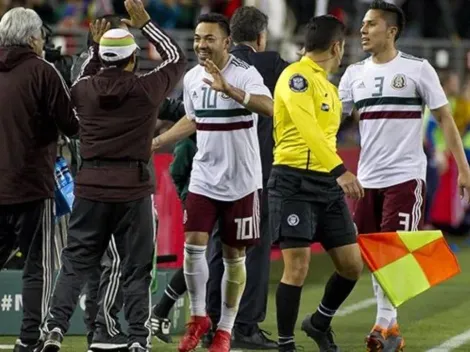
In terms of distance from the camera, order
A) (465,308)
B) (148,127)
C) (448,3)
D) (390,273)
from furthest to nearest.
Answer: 1. (448,3)
2. (465,308)
3. (390,273)
4. (148,127)

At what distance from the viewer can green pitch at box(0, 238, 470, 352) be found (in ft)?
34.0

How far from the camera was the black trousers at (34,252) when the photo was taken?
915 centimetres

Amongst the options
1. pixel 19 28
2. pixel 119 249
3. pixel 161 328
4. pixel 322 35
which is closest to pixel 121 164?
pixel 119 249

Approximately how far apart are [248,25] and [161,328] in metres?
2.09

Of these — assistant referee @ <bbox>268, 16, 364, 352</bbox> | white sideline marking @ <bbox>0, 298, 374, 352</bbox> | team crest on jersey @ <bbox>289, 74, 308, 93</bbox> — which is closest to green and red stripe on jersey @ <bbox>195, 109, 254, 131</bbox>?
assistant referee @ <bbox>268, 16, 364, 352</bbox>

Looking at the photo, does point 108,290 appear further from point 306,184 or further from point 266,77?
point 266,77

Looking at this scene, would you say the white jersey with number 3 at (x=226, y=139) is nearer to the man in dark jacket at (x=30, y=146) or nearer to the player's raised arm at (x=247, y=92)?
the player's raised arm at (x=247, y=92)

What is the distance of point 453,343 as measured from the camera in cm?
1043

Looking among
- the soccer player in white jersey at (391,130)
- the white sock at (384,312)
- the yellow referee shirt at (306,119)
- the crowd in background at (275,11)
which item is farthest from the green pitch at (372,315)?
the crowd in background at (275,11)

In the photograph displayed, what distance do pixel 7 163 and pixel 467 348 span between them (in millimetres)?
3309

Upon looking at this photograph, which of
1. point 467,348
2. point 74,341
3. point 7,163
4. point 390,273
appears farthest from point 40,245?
point 467,348

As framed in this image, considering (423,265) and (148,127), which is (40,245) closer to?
(148,127)

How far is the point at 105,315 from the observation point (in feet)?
30.8

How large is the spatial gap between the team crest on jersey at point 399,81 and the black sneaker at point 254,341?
1924mm
